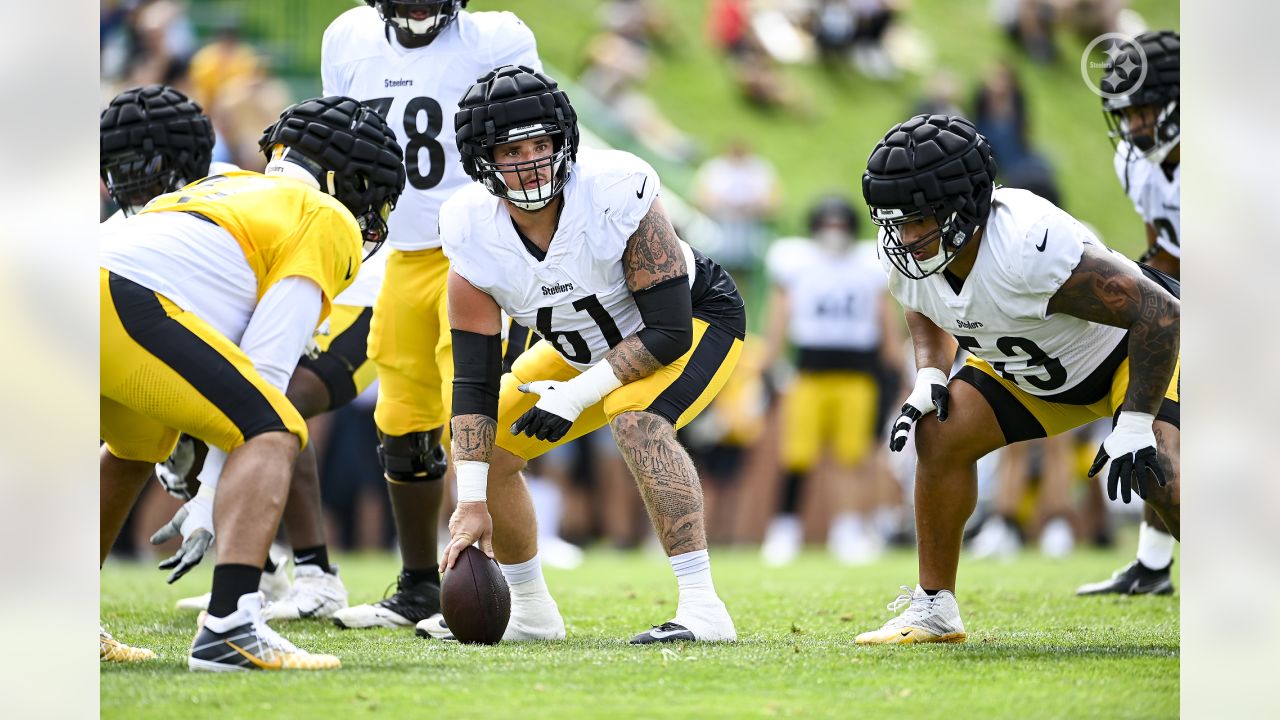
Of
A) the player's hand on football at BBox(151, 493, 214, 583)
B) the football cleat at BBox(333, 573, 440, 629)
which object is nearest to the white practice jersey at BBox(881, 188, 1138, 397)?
the football cleat at BBox(333, 573, 440, 629)

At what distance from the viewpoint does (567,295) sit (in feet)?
14.3

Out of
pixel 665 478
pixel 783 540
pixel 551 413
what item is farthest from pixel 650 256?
pixel 783 540

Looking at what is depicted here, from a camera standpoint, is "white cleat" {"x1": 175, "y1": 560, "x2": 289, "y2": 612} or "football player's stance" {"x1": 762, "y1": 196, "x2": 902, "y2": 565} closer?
"white cleat" {"x1": 175, "y1": 560, "x2": 289, "y2": 612}

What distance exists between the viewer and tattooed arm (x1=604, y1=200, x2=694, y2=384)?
14.1 feet

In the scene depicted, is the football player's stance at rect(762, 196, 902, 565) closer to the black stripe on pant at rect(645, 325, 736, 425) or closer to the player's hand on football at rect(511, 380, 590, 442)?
the black stripe on pant at rect(645, 325, 736, 425)

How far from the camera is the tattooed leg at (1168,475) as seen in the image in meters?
4.37

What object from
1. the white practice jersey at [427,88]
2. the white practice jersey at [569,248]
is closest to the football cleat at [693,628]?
the white practice jersey at [569,248]

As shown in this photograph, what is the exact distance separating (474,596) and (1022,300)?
1864 millimetres

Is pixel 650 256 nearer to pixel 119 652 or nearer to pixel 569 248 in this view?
pixel 569 248

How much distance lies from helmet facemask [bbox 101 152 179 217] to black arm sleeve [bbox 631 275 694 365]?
77.9 inches

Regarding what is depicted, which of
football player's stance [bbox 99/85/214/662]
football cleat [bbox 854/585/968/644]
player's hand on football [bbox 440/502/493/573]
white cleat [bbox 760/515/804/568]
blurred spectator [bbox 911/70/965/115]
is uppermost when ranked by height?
blurred spectator [bbox 911/70/965/115]

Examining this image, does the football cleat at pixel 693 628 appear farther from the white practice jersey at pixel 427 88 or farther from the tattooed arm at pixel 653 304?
the white practice jersey at pixel 427 88
